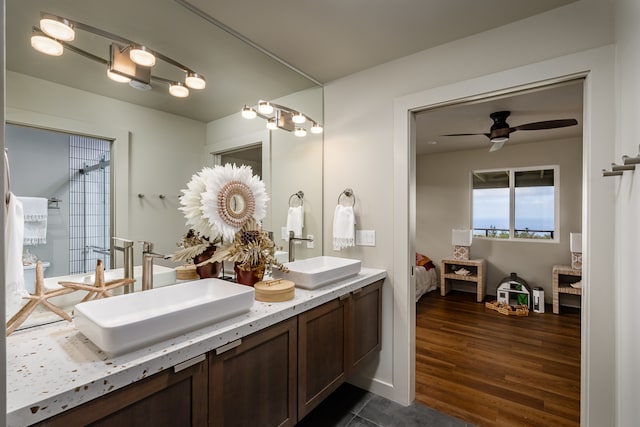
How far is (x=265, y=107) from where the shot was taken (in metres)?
2.08

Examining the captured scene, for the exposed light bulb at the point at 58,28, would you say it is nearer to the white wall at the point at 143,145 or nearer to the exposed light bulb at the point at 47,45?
the exposed light bulb at the point at 47,45

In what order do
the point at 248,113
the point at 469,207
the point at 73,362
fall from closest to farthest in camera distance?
the point at 73,362 → the point at 248,113 → the point at 469,207

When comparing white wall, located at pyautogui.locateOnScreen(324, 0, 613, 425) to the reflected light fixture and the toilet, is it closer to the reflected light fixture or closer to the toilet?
the reflected light fixture

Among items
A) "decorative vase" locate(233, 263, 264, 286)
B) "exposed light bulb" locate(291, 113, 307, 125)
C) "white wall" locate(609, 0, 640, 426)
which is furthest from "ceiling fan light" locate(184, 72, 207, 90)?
"white wall" locate(609, 0, 640, 426)

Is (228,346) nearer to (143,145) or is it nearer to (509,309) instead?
(143,145)

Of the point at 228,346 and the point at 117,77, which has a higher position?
the point at 117,77

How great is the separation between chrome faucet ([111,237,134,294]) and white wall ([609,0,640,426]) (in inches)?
80.9

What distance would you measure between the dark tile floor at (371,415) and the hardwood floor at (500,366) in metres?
0.11

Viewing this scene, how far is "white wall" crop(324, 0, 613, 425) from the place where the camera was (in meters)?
1.69

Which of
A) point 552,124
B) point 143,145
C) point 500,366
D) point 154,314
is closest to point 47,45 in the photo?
point 143,145

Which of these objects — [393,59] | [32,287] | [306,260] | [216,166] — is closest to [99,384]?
[32,287]

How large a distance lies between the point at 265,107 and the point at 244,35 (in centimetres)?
44

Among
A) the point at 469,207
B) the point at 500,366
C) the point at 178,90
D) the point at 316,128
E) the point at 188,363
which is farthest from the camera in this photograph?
the point at 469,207

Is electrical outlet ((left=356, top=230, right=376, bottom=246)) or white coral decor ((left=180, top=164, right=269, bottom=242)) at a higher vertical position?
white coral decor ((left=180, top=164, right=269, bottom=242))
